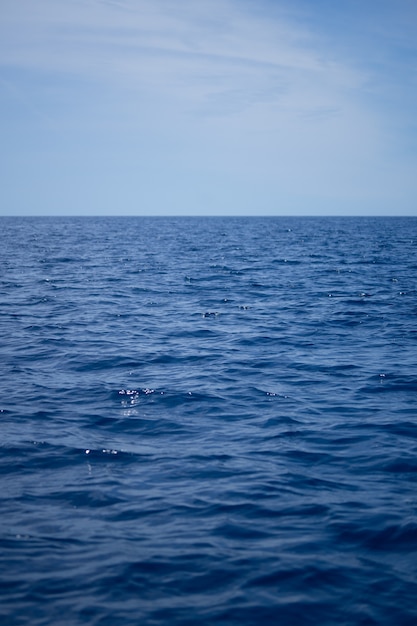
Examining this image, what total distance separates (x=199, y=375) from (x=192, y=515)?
7.24 m

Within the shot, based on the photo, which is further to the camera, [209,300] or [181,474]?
[209,300]

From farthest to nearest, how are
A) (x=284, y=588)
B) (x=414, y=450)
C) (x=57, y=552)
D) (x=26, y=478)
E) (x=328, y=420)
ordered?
1. (x=328, y=420)
2. (x=414, y=450)
3. (x=26, y=478)
4. (x=57, y=552)
5. (x=284, y=588)

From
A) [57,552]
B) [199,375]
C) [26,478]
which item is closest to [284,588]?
[57,552]

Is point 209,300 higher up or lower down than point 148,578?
higher up

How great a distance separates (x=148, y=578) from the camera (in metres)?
6.51

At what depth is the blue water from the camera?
20.6 ft

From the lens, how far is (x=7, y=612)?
5.89 m

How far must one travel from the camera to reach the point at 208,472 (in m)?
9.23

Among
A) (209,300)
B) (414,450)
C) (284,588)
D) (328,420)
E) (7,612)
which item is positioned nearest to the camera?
(7,612)

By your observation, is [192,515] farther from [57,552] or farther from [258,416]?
[258,416]

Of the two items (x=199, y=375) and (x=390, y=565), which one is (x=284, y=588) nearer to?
(x=390, y=565)

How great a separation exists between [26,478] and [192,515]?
3017 mm

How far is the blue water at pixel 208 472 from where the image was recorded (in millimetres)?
6266

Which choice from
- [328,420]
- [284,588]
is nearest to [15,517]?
[284,588]
